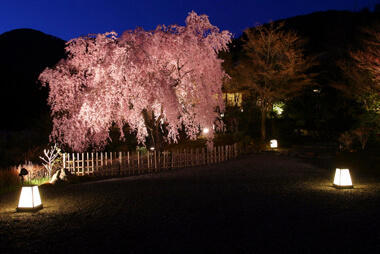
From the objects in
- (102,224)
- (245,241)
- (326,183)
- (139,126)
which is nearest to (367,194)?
(326,183)

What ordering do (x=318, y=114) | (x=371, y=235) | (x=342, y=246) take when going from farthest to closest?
(x=318, y=114), (x=371, y=235), (x=342, y=246)

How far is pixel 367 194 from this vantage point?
25.3 ft

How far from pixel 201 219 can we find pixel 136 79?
7.03m

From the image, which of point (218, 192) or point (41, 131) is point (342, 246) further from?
point (41, 131)

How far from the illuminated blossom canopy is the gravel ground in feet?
9.54

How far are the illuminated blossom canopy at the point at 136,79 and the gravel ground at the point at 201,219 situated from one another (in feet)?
9.54

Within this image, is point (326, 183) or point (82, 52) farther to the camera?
point (82, 52)

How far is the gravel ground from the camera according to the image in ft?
14.7

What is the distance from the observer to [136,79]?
11617 mm

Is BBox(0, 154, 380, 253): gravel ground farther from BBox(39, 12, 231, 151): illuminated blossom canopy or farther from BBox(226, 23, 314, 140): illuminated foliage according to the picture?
BBox(226, 23, 314, 140): illuminated foliage

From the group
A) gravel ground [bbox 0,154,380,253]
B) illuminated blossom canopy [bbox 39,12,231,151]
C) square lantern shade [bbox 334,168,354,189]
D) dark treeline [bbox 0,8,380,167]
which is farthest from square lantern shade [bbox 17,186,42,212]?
dark treeline [bbox 0,8,380,167]

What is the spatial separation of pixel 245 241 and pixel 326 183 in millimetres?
5605

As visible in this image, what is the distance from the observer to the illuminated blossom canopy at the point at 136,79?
11.3 metres

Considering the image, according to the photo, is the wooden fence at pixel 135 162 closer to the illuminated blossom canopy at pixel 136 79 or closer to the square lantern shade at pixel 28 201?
the illuminated blossom canopy at pixel 136 79
